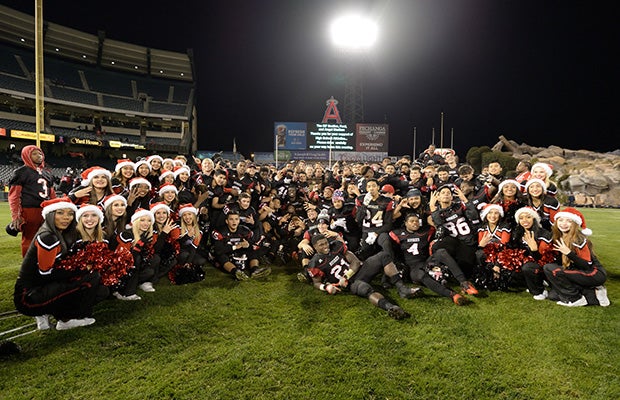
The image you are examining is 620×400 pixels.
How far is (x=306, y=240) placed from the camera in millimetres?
5473

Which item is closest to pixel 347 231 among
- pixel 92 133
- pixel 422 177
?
pixel 422 177

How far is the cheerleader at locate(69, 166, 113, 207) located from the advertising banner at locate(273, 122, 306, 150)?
2859cm

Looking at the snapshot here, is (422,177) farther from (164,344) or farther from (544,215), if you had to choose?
(164,344)

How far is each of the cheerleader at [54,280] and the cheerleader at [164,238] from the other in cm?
130

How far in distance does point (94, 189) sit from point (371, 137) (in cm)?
3098

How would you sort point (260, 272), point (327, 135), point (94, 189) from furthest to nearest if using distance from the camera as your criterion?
point (327, 135) < point (260, 272) < point (94, 189)

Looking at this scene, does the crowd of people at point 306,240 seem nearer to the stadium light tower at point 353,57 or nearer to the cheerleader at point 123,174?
the cheerleader at point 123,174

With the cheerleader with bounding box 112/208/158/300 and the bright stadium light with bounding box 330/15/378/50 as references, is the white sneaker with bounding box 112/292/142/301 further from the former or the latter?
the bright stadium light with bounding box 330/15/378/50

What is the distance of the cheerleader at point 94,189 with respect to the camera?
468 centimetres

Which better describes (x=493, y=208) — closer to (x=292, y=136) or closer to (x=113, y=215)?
(x=113, y=215)

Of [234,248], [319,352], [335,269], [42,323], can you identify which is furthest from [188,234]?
[319,352]

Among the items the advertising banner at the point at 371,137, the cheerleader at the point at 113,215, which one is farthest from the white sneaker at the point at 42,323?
the advertising banner at the point at 371,137

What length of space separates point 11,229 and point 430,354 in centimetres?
619

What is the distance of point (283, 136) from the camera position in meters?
32.8
